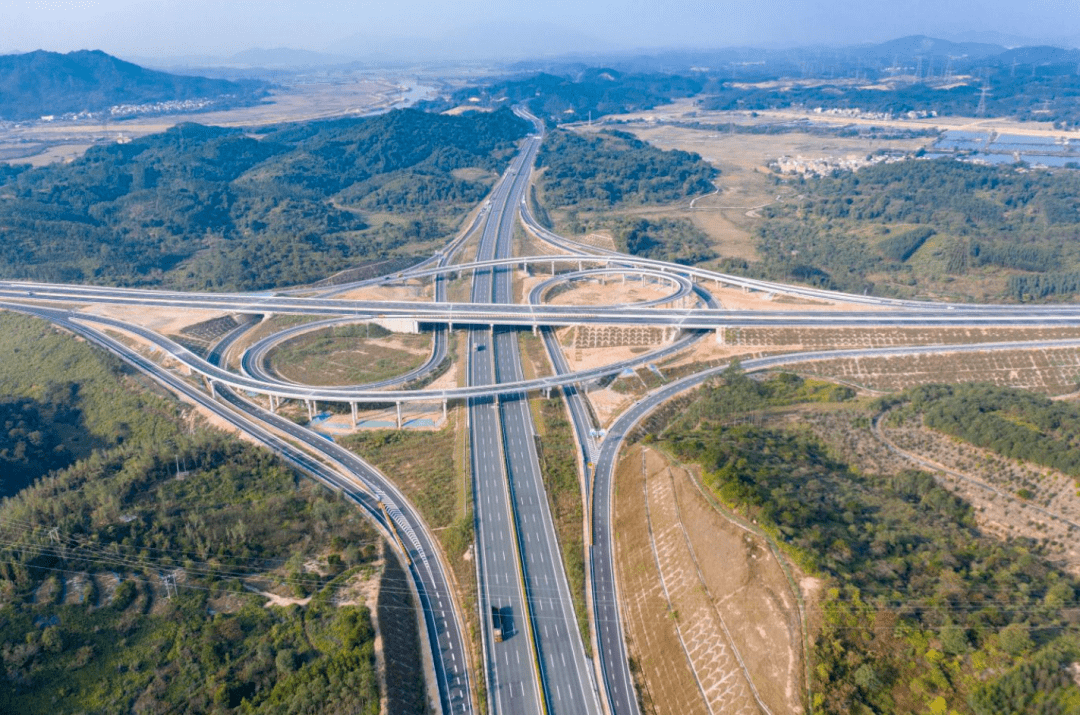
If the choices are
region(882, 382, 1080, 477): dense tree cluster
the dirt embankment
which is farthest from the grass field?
region(882, 382, 1080, 477): dense tree cluster

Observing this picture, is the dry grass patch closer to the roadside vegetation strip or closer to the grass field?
the roadside vegetation strip

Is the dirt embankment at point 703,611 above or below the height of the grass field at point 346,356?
below

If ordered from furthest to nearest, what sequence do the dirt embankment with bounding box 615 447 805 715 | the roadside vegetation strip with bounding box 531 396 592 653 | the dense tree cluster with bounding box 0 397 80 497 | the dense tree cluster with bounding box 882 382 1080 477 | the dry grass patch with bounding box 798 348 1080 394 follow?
the dry grass patch with bounding box 798 348 1080 394 < the dense tree cluster with bounding box 0 397 80 497 < the dense tree cluster with bounding box 882 382 1080 477 < the roadside vegetation strip with bounding box 531 396 592 653 < the dirt embankment with bounding box 615 447 805 715

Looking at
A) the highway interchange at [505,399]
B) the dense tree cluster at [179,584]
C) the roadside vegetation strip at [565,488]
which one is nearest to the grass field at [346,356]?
the highway interchange at [505,399]

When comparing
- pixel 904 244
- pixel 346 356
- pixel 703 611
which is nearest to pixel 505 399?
pixel 346 356

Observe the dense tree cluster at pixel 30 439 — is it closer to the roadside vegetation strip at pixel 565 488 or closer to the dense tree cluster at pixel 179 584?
the dense tree cluster at pixel 179 584

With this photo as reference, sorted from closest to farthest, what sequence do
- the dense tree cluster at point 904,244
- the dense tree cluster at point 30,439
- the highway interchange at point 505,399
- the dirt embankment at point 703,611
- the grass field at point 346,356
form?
the dirt embankment at point 703,611
the highway interchange at point 505,399
the dense tree cluster at point 30,439
the grass field at point 346,356
the dense tree cluster at point 904,244

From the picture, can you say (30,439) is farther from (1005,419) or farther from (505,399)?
(1005,419)
